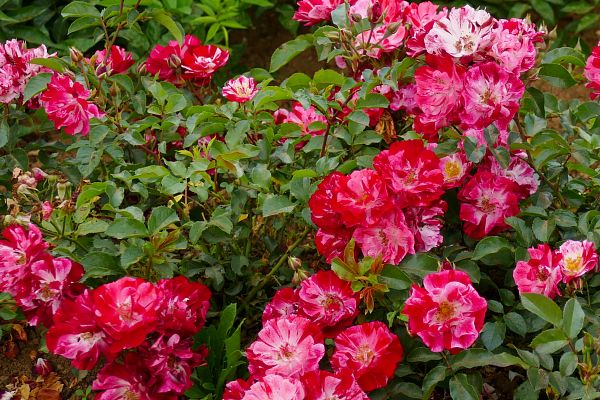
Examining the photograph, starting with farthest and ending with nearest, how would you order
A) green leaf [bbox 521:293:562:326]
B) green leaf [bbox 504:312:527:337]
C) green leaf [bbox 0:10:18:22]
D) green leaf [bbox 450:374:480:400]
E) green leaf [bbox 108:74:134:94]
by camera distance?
green leaf [bbox 0:10:18:22], green leaf [bbox 108:74:134:94], green leaf [bbox 504:312:527:337], green leaf [bbox 450:374:480:400], green leaf [bbox 521:293:562:326]

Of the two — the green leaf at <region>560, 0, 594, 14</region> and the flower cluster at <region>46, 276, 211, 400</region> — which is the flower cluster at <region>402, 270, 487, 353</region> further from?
the green leaf at <region>560, 0, 594, 14</region>

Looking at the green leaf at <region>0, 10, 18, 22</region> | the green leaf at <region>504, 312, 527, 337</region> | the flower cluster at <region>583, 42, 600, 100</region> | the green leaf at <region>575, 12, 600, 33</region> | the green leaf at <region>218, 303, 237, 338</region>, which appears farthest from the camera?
the green leaf at <region>575, 12, 600, 33</region>

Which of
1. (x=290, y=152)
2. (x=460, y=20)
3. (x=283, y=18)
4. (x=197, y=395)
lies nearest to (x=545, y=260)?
(x=460, y=20)

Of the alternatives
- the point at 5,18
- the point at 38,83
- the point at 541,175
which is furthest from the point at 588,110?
the point at 5,18

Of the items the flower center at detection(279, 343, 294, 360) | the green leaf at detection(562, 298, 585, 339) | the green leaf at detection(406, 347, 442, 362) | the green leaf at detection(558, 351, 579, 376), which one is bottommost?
the green leaf at detection(406, 347, 442, 362)

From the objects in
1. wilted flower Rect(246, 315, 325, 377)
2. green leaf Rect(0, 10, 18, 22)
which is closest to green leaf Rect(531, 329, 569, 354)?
wilted flower Rect(246, 315, 325, 377)

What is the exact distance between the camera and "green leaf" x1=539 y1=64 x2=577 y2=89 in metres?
1.80

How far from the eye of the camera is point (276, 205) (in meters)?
1.78

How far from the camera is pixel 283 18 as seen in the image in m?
3.74

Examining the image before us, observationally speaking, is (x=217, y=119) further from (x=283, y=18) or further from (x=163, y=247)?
(x=283, y=18)

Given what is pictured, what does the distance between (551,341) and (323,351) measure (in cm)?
39

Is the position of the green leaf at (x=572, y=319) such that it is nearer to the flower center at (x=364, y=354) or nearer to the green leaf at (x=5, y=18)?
the flower center at (x=364, y=354)

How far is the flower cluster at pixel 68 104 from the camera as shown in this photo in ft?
6.27

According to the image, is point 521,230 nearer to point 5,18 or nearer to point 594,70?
point 594,70
